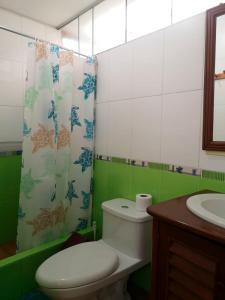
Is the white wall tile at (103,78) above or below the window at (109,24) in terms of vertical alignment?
below

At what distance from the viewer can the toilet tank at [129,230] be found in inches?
58.1

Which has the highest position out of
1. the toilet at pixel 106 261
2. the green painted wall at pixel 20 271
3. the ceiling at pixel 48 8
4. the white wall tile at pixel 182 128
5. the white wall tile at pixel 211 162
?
the ceiling at pixel 48 8

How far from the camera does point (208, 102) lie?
1310 millimetres

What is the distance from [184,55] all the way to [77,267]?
136 cm

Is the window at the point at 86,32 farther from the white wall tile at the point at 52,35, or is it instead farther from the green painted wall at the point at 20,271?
the green painted wall at the point at 20,271

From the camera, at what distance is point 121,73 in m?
1.82

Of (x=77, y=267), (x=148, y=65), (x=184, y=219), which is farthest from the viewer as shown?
(x=148, y=65)

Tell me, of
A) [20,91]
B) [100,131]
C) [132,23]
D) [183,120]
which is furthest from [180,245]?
[20,91]

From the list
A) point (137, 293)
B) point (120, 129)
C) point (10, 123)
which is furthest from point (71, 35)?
point (137, 293)

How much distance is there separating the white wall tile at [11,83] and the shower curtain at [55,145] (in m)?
0.56

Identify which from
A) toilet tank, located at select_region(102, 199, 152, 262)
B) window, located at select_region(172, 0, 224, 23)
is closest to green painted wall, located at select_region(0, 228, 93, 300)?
toilet tank, located at select_region(102, 199, 152, 262)

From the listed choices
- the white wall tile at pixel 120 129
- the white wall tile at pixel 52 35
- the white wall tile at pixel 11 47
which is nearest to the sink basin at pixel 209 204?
the white wall tile at pixel 120 129

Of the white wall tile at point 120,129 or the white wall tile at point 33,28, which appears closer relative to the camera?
the white wall tile at point 120,129

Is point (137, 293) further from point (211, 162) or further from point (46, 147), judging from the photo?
point (46, 147)
